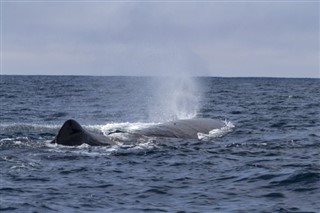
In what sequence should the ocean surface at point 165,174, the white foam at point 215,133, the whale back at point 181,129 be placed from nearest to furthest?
1. the ocean surface at point 165,174
2. the whale back at point 181,129
3. the white foam at point 215,133

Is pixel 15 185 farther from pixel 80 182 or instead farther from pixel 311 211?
pixel 311 211

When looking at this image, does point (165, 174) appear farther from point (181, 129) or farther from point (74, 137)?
point (181, 129)

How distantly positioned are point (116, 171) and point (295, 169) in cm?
506

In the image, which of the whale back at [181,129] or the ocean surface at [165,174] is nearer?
the ocean surface at [165,174]

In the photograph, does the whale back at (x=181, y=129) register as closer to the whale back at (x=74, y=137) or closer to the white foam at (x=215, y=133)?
the white foam at (x=215, y=133)

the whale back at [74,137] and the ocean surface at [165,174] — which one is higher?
A: the whale back at [74,137]

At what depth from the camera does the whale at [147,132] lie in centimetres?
2238

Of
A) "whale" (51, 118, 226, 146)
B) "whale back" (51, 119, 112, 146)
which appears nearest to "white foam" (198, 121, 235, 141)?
"whale" (51, 118, 226, 146)

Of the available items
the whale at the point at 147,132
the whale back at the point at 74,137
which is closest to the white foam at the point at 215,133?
the whale at the point at 147,132

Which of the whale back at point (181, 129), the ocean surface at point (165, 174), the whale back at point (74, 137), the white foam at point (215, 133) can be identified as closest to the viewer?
the ocean surface at point (165, 174)

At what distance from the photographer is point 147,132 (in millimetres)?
26500

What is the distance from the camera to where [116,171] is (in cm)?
1780

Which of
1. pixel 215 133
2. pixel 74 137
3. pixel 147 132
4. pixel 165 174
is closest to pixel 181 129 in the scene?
pixel 215 133

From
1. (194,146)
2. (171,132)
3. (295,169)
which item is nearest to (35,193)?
(295,169)
